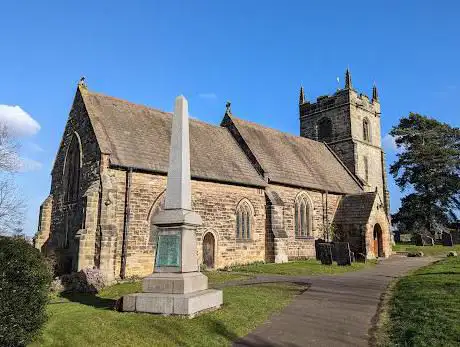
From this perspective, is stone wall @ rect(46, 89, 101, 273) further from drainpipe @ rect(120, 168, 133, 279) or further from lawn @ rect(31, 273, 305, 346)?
lawn @ rect(31, 273, 305, 346)

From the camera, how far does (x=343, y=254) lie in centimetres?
2136

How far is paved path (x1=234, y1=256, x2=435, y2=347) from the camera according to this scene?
7.24 meters

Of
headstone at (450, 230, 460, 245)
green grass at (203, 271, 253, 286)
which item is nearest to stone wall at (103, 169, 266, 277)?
green grass at (203, 271, 253, 286)

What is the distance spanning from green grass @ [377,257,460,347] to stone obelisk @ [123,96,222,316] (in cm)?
405

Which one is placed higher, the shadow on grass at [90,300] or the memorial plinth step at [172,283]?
the memorial plinth step at [172,283]

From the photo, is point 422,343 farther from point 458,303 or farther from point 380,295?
point 380,295

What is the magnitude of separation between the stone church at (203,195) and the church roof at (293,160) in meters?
0.12

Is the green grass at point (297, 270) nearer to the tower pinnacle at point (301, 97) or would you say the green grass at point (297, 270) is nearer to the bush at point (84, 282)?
the bush at point (84, 282)

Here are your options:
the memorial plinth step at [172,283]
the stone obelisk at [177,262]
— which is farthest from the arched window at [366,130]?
the memorial plinth step at [172,283]

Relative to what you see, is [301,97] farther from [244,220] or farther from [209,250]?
[209,250]

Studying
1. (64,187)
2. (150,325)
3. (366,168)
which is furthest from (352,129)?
(150,325)

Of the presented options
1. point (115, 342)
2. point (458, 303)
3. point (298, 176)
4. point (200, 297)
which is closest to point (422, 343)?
point (458, 303)

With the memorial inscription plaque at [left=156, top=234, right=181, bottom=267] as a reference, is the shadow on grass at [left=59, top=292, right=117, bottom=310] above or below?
below

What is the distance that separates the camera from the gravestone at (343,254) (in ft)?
69.3
